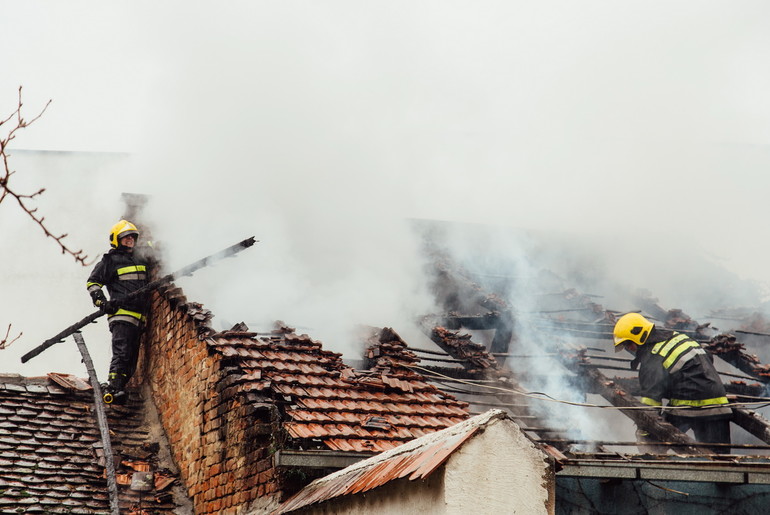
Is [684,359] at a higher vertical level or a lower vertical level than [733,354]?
lower

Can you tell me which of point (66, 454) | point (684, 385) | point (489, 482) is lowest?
point (489, 482)

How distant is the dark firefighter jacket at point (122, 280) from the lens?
382 inches

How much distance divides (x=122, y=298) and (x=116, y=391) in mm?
999

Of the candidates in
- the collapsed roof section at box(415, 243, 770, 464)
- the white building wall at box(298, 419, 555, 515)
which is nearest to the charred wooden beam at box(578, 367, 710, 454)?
the collapsed roof section at box(415, 243, 770, 464)

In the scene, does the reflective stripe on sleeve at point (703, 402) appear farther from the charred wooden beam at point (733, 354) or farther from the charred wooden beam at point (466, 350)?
the charred wooden beam at point (733, 354)

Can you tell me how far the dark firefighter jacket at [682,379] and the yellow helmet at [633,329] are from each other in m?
0.20

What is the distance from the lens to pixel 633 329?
32.0 ft

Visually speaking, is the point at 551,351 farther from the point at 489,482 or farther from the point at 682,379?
the point at 489,482

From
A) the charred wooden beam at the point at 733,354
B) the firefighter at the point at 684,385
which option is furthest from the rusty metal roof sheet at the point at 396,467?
the charred wooden beam at the point at 733,354

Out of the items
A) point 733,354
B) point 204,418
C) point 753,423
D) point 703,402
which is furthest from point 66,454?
point 733,354

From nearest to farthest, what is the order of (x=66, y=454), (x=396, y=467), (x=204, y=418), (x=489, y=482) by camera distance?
(x=489, y=482) → (x=396, y=467) → (x=204, y=418) → (x=66, y=454)

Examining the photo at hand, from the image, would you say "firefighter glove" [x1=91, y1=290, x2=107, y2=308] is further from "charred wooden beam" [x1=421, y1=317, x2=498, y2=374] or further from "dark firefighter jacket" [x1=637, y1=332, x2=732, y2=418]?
"dark firefighter jacket" [x1=637, y1=332, x2=732, y2=418]

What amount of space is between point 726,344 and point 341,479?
24.2ft

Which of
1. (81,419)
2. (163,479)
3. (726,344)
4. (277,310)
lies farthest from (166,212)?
(726,344)
